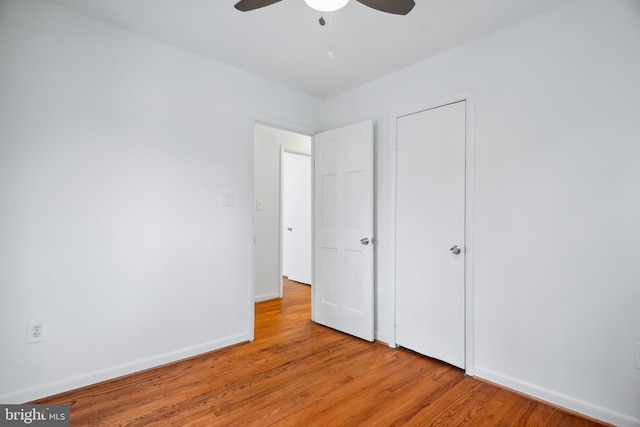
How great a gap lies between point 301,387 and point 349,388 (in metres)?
0.33

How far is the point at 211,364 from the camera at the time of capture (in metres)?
2.46

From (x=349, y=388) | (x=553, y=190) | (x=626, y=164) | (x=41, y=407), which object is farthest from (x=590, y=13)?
(x=41, y=407)

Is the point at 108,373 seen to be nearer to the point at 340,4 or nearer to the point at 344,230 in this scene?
the point at 344,230

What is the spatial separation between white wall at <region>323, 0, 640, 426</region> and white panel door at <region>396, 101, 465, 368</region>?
0.14m

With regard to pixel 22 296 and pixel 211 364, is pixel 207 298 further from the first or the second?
pixel 22 296

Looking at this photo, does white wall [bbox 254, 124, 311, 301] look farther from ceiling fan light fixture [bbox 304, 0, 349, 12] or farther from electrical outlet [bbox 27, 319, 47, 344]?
ceiling fan light fixture [bbox 304, 0, 349, 12]

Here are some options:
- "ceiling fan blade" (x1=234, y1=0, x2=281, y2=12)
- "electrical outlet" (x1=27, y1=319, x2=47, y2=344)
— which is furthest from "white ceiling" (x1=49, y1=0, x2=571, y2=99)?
"electrical outlet" (x1=27, y1=319, x2=47, y2=344)

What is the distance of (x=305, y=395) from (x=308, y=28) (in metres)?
2.51

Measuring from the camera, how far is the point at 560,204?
1945mm

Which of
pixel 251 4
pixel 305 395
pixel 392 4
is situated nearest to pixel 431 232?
pixel 305 395

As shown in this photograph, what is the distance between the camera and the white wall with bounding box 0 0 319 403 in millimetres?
1897

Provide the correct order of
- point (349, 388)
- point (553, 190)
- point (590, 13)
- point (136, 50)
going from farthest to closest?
point (136, 50) < point (349, 388) < point (553, 190) < point (590, 13)

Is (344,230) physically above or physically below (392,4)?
below

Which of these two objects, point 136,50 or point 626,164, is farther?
point 136,50
